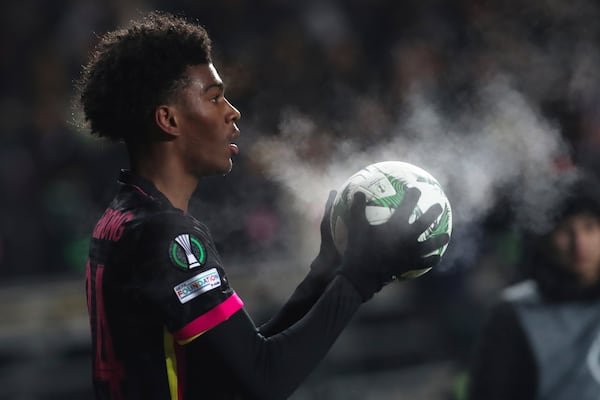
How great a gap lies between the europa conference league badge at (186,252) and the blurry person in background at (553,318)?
2502 millimetres

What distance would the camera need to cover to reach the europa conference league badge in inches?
90.9

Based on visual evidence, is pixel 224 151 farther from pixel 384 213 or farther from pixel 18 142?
pixel 18 142

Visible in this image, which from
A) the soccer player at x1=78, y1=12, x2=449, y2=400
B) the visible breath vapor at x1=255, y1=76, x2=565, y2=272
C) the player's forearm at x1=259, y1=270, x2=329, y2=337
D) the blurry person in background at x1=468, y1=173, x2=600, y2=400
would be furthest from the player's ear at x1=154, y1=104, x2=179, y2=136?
the blurry person in background at x1=468, y1=173, x2=600, y2=400

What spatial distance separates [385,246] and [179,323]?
596 mm

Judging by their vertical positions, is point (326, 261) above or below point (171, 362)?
above

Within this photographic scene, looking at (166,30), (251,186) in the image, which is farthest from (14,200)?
(166,30)

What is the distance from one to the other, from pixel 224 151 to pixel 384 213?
0.48 meters

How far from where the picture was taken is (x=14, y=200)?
8.88 meters

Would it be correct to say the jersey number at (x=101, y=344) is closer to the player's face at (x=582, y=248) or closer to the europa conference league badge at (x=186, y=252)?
the europa conference league badge at (x=186, y=252)

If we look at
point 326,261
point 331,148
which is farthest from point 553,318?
point 326,261

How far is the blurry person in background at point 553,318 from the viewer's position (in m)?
4.34

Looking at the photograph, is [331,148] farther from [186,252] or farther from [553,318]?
[186,252]

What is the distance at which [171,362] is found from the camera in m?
2.38

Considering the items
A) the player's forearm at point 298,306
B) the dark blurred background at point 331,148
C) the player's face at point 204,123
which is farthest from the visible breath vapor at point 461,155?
the player's face at point 204,123
